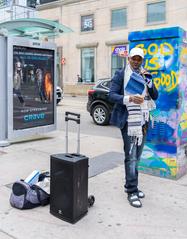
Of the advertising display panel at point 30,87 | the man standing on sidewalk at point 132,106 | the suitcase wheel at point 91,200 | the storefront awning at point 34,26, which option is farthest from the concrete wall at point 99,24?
the suitcase wheel at point 91,200

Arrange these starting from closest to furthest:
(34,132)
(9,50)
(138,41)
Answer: (138,41)
(9,50)
(34,132)

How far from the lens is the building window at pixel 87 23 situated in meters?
29.8

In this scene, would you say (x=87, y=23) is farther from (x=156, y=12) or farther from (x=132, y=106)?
(x=132, y=106)

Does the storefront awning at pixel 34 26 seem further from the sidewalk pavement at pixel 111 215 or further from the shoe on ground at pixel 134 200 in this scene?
the shoe on ground at pixel 134 200

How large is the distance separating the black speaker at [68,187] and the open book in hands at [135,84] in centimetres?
99

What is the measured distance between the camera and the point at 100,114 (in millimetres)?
11078

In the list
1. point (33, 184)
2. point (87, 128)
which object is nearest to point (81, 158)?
point (33, 184)

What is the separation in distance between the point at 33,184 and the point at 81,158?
2.52 feet

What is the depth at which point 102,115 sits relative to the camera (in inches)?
434

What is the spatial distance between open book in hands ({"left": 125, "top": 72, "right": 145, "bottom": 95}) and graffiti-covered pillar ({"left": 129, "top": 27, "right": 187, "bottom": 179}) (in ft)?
3.02

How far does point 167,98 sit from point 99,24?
2547 cm

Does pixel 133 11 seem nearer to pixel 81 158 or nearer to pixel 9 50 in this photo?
pixel 9 50

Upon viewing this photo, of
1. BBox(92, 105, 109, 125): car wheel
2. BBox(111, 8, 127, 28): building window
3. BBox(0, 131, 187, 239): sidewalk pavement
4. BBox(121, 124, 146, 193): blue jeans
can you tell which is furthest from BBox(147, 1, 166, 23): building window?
BBox(121, 124, 146, 193): blue jeans

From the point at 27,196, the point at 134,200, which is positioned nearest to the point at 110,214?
the point at 134,200
